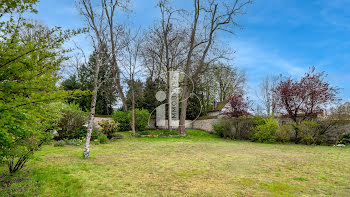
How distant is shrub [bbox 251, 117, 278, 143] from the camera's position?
42.8ft

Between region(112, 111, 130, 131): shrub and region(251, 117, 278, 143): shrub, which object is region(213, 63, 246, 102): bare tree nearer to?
region(112, 111, 130, 131): shrub

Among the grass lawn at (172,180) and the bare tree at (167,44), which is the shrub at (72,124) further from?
the bare tree at (167,44)

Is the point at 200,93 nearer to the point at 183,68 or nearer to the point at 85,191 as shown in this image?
the point at 183,68

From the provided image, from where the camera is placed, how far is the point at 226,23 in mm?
17250

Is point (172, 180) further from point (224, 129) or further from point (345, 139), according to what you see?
point (345, 139)

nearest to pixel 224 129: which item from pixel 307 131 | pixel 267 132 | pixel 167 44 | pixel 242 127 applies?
pixel 242 127

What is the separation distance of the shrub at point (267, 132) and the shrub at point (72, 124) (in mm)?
11460

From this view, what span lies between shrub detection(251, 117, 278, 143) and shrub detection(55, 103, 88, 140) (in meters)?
11.5

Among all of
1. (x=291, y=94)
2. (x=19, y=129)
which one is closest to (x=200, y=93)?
(x=291, y=94)

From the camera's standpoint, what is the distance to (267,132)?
43.4ft

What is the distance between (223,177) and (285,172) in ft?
6.24

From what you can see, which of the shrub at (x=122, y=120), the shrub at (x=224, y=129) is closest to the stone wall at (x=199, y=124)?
the shrub at (x=224, y=129)

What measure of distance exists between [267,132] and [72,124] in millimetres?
12509

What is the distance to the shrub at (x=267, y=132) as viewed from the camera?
13.1 metres
